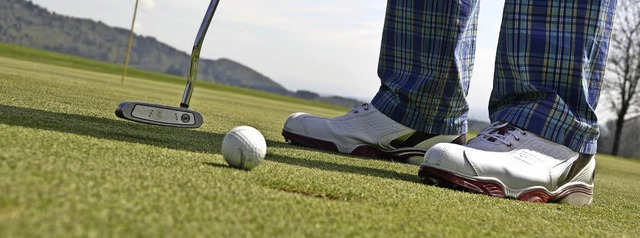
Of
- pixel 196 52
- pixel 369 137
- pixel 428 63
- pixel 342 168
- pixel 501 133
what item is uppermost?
pixel 428 63

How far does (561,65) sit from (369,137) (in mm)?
1237

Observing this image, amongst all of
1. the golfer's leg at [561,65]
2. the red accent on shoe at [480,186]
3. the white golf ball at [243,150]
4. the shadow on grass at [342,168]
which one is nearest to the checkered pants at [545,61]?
the golfer's leg at [561,65]

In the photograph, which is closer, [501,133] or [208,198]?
[208,198]

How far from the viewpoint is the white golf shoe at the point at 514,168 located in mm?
2508

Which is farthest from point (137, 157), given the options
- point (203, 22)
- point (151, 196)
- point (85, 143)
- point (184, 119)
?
point (203, 22)

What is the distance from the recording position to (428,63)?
Result: 3467 millimetres

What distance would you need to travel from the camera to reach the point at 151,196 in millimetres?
1403

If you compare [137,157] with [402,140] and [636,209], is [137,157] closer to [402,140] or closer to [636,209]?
[402,140]

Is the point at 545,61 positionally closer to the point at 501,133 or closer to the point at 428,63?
the point at 501,133

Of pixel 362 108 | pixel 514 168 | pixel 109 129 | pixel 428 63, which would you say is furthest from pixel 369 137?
pixel 109 129

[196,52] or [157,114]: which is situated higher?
[196,52]

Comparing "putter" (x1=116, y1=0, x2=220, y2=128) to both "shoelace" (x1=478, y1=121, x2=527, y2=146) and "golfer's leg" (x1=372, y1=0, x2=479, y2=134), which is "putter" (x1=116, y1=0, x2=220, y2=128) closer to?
"golfer's leg" (x1=372, y1=0, x2=479, y2=134)

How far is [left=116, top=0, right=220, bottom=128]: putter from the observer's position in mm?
3051

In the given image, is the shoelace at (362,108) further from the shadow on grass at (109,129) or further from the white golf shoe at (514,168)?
the white golf shoe at (514,168)
